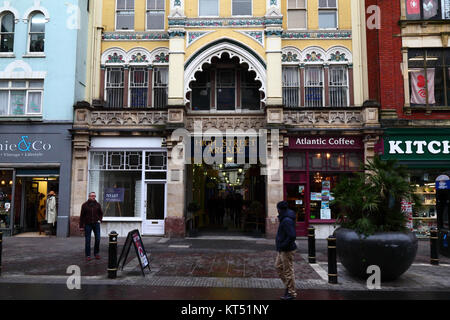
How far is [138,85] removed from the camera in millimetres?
16000

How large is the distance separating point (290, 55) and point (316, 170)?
18.0ft

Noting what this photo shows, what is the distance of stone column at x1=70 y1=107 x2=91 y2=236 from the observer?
574 inches

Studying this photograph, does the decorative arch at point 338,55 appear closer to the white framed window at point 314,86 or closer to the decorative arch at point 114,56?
the white framed window at point 314,86

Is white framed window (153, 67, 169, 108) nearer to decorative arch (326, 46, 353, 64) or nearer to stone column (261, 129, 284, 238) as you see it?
stone column (261, 129, 284, 238)

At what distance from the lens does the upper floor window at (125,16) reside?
16.1m

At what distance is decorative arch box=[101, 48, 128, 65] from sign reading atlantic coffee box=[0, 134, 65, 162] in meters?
4.22

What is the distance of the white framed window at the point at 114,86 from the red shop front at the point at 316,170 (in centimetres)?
818

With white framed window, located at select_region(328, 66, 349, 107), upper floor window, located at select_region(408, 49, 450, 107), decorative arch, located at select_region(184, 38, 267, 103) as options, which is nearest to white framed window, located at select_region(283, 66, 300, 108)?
decorative arch, located at select_region(184, 38, 267, 103)

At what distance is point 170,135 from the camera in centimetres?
1462

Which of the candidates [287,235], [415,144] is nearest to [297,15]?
[415,144]

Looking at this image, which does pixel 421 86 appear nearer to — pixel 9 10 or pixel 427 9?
pixel 427 9

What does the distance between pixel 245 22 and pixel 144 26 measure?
4.85m
